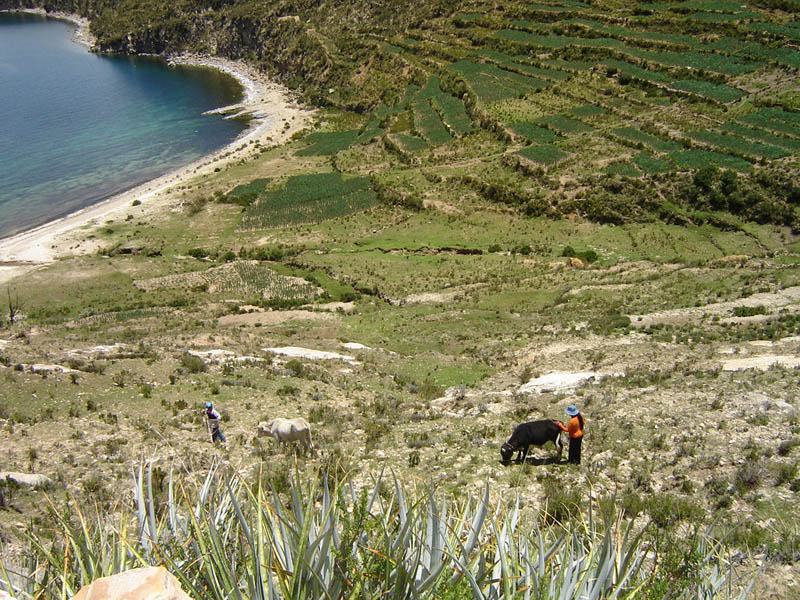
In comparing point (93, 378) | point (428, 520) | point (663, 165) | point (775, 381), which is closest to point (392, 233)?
point (663, 165)

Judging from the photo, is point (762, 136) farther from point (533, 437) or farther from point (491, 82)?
point (533, 437)

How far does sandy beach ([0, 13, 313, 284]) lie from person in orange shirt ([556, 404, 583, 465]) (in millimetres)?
52394

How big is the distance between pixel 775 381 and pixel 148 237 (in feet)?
185

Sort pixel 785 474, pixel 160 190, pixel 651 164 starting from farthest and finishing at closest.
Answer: pixel 160 190 → pixel 651 164 → pixel 785 474

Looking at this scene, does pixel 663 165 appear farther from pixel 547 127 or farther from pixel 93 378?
pixel 93 378

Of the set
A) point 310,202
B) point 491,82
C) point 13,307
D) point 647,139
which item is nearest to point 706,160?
point 647,139

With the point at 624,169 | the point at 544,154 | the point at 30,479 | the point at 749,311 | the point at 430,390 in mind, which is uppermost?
the point at 544,154

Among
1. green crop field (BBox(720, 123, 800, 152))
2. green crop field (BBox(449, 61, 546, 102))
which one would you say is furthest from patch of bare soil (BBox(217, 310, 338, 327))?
green crop field (BBox(449, 61, 546, 102))

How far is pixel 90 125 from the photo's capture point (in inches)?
3851

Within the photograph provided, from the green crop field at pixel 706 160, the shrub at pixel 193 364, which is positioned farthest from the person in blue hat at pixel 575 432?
the green crop field at pixel 706 160

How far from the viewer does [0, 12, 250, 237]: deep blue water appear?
241ft

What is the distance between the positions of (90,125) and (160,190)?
38.4 metres

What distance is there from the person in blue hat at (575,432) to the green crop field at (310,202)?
4803 centimetres

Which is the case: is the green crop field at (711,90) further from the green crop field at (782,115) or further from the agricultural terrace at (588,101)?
the green crop field at (782,115)
